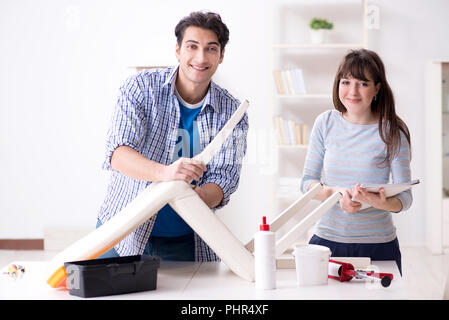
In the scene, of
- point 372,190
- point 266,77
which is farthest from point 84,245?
point 266,77

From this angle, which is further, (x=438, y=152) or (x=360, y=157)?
(x=438, y=152)

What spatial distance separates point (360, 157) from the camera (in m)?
1.96

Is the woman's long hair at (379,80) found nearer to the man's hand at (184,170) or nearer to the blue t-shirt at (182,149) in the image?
the blue t-shirt at (182,149)

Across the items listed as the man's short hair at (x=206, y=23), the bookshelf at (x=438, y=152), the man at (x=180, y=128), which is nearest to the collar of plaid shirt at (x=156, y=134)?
the man at (x=180, y=128)

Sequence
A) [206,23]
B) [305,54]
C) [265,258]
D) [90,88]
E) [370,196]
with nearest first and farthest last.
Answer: [265,258] → [370,196] → [206,23] → [305,54] → [90,88]

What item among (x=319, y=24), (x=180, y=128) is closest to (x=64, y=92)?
(x=319, y=24)

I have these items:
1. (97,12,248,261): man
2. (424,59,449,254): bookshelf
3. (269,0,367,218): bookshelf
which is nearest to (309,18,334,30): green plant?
(269,0,367,218): bookshelf

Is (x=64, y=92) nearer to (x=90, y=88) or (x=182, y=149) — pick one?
(x=90, y=88)

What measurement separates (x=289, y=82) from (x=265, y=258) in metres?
3.48

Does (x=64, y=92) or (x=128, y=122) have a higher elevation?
(x=64, y=92)

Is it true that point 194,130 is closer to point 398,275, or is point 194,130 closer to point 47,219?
point 398,275

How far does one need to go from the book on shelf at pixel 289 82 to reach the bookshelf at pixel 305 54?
21 cm

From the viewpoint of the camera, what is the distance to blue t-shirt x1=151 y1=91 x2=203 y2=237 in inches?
76.0

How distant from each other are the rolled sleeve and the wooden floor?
2.07m
